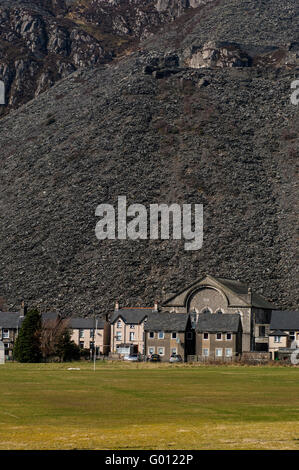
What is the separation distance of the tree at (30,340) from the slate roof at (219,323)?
86.0ft

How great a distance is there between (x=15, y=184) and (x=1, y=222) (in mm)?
20017

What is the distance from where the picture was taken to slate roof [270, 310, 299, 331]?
361ft

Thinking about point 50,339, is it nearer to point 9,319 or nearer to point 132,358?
point 132,358

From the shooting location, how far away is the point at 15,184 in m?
187

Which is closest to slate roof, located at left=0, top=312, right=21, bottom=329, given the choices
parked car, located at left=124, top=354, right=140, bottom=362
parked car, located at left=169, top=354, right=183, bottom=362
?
parked car, located at left=124, top=354, right=140, bottom=362

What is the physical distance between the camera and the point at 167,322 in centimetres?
10756

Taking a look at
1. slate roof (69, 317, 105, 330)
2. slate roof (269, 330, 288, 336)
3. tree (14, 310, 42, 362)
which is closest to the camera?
tree (14, 310, 42, 362)

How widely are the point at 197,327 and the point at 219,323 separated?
9.57 ft

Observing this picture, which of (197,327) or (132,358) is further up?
(197,327)

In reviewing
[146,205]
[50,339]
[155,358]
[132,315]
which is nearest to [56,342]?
[50,339]

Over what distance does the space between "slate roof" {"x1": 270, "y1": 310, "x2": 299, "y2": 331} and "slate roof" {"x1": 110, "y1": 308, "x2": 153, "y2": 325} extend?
17.8 m

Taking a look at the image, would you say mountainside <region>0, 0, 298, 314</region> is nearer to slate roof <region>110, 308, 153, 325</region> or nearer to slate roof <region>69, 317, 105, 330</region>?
slate roof <region>69, 317, 105, 330</region>

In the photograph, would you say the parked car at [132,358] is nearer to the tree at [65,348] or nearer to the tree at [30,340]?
the tree at [65,348]

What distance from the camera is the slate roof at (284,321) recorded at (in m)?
110
